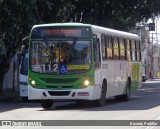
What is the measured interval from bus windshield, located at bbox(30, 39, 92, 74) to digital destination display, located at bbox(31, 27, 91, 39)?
0.20 m

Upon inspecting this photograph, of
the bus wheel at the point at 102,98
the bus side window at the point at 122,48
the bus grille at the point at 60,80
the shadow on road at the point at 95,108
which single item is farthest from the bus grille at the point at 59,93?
the bus side window at the point at 122,48

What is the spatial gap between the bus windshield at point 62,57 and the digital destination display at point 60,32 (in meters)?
0.20

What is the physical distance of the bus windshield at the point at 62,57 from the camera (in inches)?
826

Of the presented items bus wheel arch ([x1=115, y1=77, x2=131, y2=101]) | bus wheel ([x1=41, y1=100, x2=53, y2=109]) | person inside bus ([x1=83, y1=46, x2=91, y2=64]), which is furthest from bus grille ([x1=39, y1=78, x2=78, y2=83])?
bus wheel arch ([x1=115, y1=77, x2=131, y2=101])

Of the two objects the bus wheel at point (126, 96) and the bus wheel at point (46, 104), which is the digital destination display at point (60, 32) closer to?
the bus wheel at point (46, 104)

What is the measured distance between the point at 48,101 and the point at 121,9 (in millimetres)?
18256

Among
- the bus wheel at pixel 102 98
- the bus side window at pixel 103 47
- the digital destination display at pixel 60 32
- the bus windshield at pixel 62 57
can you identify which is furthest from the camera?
the bus side window at pixel 103 47

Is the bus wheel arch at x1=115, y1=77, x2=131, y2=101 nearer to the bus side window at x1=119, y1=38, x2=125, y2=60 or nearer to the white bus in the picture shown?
the bus side window at x1=119, y1=38, x2=125, y2=60

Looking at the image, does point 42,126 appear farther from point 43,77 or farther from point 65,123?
point 43,77

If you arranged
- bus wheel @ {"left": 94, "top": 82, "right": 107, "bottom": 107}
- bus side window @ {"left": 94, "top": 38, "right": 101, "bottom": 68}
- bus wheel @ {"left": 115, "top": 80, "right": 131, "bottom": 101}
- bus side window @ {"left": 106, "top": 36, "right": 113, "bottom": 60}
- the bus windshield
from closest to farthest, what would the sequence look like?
the bus windshield, bus side window @ {"left": 94, "top": 38, "right": 101, "bottom": 68}, bus wheel @ {"left": 94, "top": 82, "right": 107, "bottom": 107}, bus side window @ {"left": 106, "top": 36, "right": 113, "bottom": 60}, bus wheel @ {"left": 115, "top": 80, "right": 131, "bottom": 101}

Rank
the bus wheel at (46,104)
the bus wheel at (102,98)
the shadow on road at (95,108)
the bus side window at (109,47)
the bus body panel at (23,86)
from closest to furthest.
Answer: the shadow on road at (95,108) → the bus wheel at (46,104) → the bus wheel at (102,98) → the bus side window at (109,47) → the bus body panel at (23,86)

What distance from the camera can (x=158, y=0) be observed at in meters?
38.7

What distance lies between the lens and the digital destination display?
21250 millimetres

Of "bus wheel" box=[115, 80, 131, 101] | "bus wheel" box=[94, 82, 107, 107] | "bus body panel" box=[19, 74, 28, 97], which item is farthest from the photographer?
"bus body panel" box=[19, 74, 28, 97]
